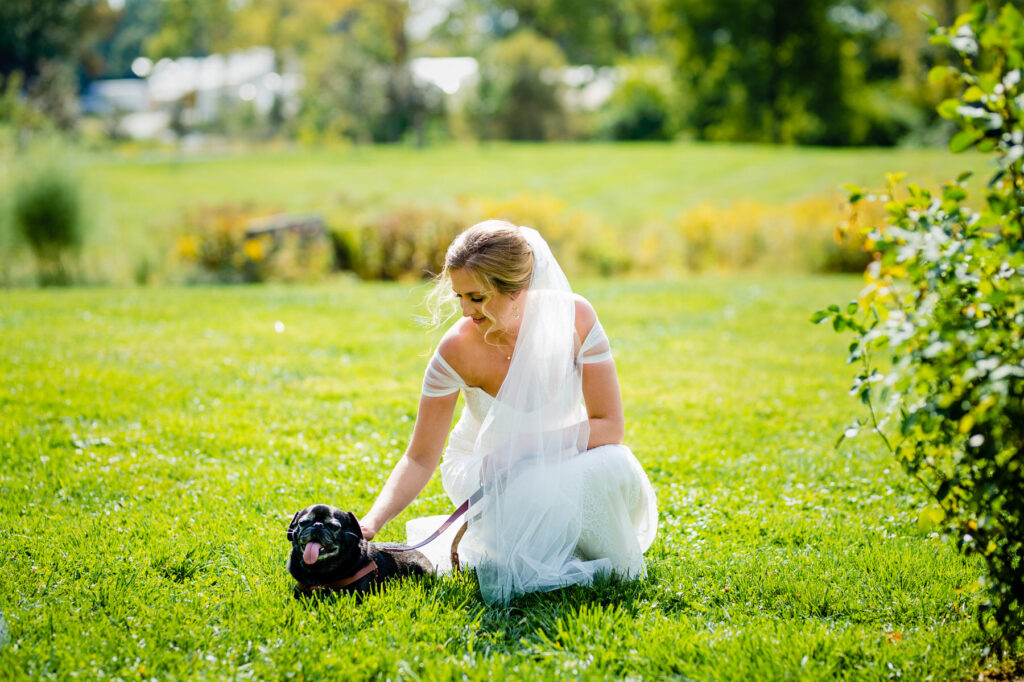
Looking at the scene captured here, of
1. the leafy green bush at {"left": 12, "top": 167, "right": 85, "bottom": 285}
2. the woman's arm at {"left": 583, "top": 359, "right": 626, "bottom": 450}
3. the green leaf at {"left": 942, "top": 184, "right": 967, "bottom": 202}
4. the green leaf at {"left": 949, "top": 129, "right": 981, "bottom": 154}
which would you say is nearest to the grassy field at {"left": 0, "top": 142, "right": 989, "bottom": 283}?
the leafy green bush at {"left": 12, "top": 167, "right": 85, "bottom": 285}

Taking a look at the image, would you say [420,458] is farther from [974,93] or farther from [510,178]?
[510,178]

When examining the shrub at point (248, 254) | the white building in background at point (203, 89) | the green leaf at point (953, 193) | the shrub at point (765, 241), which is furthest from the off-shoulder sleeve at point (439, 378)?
the white building in background at point (203, 89)

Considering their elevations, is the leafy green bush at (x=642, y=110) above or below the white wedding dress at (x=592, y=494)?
above

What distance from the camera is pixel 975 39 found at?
2.53 meters

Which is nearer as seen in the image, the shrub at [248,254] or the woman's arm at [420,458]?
the woman's arm at [420,458]

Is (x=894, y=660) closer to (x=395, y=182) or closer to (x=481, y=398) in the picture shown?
(x=481, y=398)

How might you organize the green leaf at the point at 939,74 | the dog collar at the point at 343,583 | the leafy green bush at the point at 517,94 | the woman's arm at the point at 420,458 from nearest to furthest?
the green leaf at the point at 939,74
the dog collar at the point at 343,583
the woman's arm at the point at 420,458
the leafy green bush at the point at 517,94

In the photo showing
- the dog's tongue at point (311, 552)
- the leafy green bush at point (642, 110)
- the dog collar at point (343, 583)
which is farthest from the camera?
the leafy green bush at point (642, 110)

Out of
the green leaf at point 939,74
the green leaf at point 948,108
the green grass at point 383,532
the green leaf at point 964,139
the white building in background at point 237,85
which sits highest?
the white building in background at point 237,85

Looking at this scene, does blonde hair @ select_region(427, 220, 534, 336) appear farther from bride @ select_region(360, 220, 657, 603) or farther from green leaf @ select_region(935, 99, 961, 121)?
green leaf @ select_region(935, 99, 961, 121)

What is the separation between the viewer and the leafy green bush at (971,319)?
8.16 ft

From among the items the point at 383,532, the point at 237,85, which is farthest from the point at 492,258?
the point at 237,85

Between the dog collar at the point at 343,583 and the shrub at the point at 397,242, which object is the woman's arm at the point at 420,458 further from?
the shrub at the point at 397,242

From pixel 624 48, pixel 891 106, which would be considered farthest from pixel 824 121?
pixel 624 48
